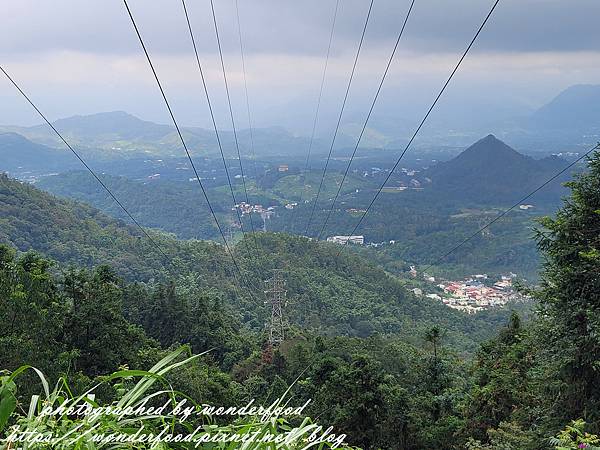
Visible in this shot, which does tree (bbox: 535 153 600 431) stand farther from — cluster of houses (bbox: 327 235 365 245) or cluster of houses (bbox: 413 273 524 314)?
cluster of houses (bbox: 327 235 365 245)

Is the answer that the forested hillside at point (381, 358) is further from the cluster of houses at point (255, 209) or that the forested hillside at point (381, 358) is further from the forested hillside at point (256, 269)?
the cluster of houses at point (255, 209)

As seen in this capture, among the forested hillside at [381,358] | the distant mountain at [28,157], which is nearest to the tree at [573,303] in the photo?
the forested hillside at [381,358]

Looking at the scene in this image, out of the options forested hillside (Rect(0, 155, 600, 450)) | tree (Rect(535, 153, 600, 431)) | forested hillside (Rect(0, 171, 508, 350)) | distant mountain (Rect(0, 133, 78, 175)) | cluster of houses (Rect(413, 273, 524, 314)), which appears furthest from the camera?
distant mountain (Rect(0, 133, 78, 175))

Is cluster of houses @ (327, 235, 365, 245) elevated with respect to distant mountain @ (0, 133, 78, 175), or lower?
lower

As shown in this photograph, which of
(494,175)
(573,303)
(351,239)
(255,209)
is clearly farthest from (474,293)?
(494,175)

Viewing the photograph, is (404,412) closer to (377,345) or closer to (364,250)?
(377,345)

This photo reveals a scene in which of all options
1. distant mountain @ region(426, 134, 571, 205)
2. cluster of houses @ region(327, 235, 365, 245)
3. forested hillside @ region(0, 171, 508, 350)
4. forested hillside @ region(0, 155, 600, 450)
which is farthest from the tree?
A: distant mountain @ region(426, 134, 571, 205)

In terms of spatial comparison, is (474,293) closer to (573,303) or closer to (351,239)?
(351,239)
